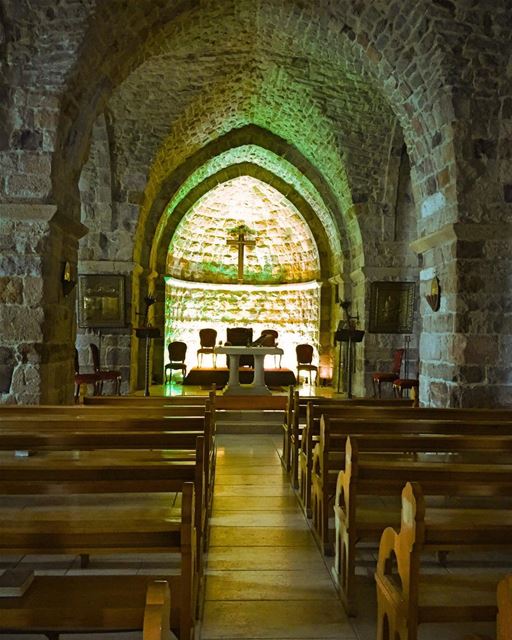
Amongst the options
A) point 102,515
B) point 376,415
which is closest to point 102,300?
point 376,415

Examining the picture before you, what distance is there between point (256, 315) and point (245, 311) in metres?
0.32

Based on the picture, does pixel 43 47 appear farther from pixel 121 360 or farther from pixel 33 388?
pixel 121 360

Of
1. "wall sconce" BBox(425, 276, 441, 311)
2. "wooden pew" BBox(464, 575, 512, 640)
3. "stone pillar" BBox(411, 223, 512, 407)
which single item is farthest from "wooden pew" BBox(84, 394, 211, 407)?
"wooden pew" BBox(464, 575, 512, 640)

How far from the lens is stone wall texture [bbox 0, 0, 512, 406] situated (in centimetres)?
641

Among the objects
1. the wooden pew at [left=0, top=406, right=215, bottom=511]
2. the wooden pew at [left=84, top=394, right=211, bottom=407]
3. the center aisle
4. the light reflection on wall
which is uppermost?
the light reflection on wall

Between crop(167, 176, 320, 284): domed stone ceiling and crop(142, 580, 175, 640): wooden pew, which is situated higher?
crop(167, 176, 320, 284): domed stone ceiling

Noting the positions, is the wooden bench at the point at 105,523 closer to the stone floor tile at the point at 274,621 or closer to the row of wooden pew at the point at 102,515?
the row of wooden pew at the point at 102,515

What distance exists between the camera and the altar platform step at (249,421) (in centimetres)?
901

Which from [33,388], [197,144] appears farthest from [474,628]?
[197,144]

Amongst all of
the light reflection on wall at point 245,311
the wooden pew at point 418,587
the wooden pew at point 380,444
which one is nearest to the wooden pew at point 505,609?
the wooden pew at point 418,587

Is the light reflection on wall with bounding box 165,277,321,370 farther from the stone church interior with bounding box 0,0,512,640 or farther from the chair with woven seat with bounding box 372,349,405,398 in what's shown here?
the chair with woven seat with bounding box 372,349,405,398

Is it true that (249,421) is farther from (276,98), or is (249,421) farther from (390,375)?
(276,98)

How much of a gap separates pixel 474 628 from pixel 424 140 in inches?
245

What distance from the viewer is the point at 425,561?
12.5 feet
